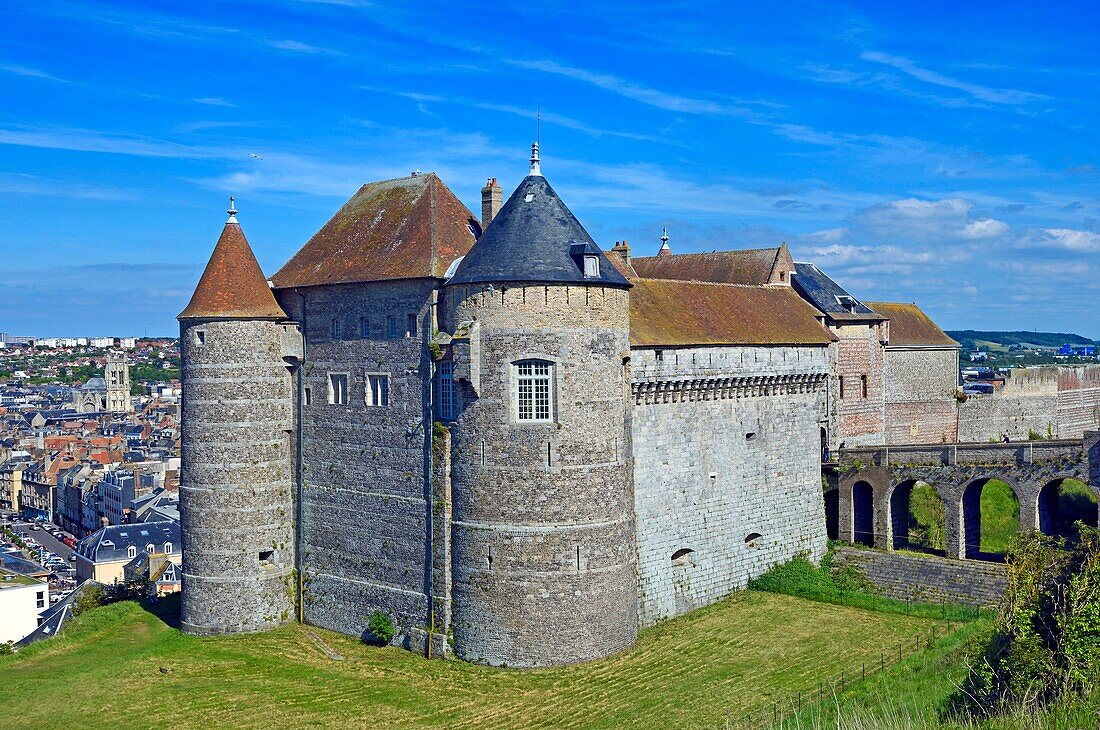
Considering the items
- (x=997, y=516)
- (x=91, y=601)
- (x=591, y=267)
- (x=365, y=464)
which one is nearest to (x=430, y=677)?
(x=365, y=464)

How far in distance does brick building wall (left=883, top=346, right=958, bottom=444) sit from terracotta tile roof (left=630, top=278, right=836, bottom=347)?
6.06 m

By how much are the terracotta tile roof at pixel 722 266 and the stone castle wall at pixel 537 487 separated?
14.7 meters

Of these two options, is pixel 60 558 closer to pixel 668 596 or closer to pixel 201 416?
pixel 201 416

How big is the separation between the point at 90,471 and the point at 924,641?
84.9 m

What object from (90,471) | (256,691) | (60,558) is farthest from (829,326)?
(90,471)

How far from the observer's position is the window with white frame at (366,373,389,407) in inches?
1166

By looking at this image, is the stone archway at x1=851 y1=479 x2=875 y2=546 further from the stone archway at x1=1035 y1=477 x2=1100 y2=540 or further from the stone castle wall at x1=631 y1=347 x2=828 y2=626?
the stone archway at x1=1035 y1=477 x2=1100 y2=540

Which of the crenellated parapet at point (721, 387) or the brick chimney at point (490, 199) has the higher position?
the brick chimney at point (490, 199)

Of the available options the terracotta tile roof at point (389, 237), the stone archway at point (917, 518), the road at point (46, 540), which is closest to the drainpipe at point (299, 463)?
the terracotta tile roof at point (389, 237)

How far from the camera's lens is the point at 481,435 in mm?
26672

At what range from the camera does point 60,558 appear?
76.1 metres

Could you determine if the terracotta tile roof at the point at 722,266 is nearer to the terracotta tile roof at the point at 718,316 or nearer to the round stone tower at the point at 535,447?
the terracotta tile roof at the point at 718,316

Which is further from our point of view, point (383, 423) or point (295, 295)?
point (295, 295)

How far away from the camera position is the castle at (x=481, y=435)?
2630cm
